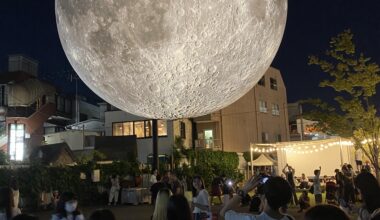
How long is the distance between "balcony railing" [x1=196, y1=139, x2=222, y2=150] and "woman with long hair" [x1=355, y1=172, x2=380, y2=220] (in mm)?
30413

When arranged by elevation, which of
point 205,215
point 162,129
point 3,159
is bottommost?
point 205,215

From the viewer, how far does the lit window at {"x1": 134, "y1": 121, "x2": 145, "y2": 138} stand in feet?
104

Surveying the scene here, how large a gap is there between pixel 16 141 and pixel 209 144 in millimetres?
14877

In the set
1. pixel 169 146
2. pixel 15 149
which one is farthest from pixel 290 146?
pixel 15 149

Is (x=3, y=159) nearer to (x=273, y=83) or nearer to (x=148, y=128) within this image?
(x=148, y=128)

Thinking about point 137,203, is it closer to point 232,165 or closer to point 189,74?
point 232,165

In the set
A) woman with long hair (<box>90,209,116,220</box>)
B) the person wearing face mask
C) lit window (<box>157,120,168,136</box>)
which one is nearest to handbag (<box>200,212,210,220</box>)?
the person wearing face mask

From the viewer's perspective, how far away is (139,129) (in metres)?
31.8

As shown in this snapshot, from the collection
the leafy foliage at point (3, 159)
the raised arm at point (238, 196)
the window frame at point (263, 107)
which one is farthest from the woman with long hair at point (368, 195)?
the window frame at point (263, 107)

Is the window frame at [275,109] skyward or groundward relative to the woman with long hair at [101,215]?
skyward

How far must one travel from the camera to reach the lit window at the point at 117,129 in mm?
32312

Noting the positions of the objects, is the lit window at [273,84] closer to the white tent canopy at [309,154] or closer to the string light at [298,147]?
the white tent canopy at [309,154]

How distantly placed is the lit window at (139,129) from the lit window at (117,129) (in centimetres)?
127

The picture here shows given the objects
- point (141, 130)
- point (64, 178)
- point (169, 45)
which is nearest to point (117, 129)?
point (141, 130)
